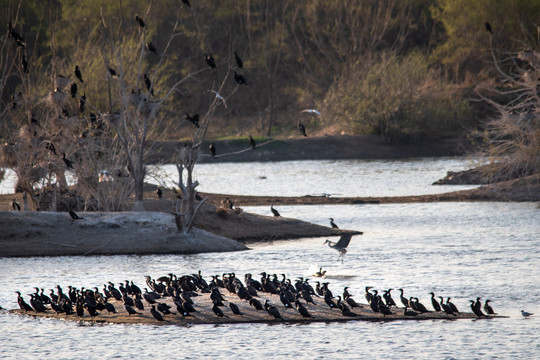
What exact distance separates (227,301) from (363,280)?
4.34 meters

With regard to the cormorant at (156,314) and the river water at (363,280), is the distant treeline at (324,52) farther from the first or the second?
the cormorant at (156,314)

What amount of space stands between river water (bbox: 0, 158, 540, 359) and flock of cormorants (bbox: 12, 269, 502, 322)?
12.9 inches

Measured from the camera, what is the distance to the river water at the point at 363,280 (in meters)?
14.5

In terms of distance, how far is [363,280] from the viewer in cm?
2052

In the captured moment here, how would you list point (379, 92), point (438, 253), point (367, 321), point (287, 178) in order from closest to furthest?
point (367, 321) < point (438, 253) < point (287, 178) < point (379, 92)

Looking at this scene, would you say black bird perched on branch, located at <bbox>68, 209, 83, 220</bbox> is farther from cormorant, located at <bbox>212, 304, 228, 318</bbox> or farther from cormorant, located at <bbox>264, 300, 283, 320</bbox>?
cormorant, located at <bbox>264, 300, 283, 320</bbox>

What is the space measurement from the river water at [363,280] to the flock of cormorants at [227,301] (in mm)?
328

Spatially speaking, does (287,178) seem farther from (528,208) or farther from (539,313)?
(539,313)

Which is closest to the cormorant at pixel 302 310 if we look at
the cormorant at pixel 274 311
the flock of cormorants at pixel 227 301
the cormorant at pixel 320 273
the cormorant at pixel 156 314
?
the flock of cormorants at pixel 227 301

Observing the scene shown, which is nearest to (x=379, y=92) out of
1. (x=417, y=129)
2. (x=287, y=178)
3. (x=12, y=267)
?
(x=417, y=129)

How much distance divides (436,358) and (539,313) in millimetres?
3554

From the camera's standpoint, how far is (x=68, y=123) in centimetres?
2916

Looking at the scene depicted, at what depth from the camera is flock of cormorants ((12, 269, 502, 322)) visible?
16188 millimetres

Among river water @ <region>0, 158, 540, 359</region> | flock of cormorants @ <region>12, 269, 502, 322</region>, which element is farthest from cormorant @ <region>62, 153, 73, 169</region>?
flock of cormorants @ <region>12, 269, 502, 322</region>
